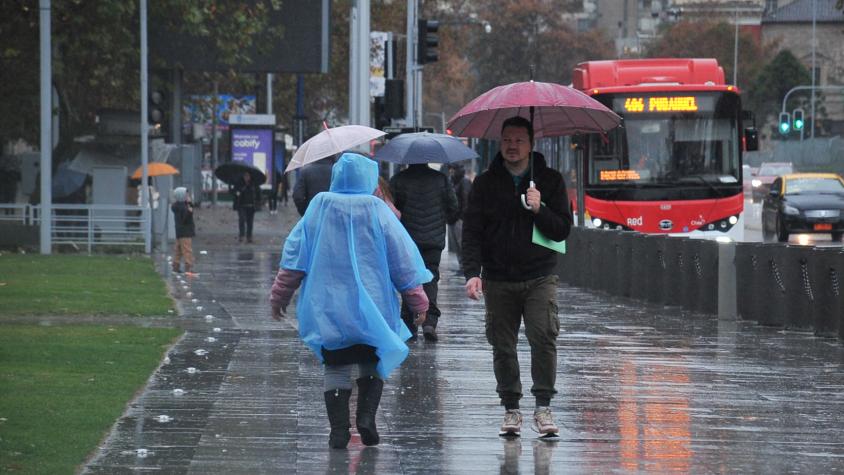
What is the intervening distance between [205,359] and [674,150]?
15748 millimetres

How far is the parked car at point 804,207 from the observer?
126ft

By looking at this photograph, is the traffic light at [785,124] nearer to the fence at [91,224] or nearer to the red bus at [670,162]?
the fence at [91,224]

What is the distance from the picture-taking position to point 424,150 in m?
14.0

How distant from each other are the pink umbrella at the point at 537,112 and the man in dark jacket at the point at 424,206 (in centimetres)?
378

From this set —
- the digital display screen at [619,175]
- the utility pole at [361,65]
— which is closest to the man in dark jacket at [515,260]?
the digital display screen at [619,175]

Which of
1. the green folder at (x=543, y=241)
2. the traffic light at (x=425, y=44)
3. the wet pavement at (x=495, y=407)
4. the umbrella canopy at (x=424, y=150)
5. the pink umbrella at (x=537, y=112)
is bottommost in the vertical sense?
the wet pavement at (x=495, y=407)

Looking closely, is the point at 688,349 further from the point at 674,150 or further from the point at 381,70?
the point at 381,70

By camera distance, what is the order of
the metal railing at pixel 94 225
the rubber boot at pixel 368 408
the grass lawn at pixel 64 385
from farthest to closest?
the metal railing at pixel 94 225
the rubber boot at pixel 368 408
the grass lawn at pixel 64 385

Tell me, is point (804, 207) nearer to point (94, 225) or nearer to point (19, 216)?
point (94, 225)

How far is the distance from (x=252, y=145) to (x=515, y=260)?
42.7 metres

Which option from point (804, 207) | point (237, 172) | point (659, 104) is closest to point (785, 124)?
point (804, 207)

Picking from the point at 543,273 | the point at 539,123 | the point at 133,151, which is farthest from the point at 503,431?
the point at 133,151

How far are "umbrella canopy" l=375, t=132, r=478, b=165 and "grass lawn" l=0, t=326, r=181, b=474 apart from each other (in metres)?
2.56

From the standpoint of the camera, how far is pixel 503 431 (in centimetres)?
916
